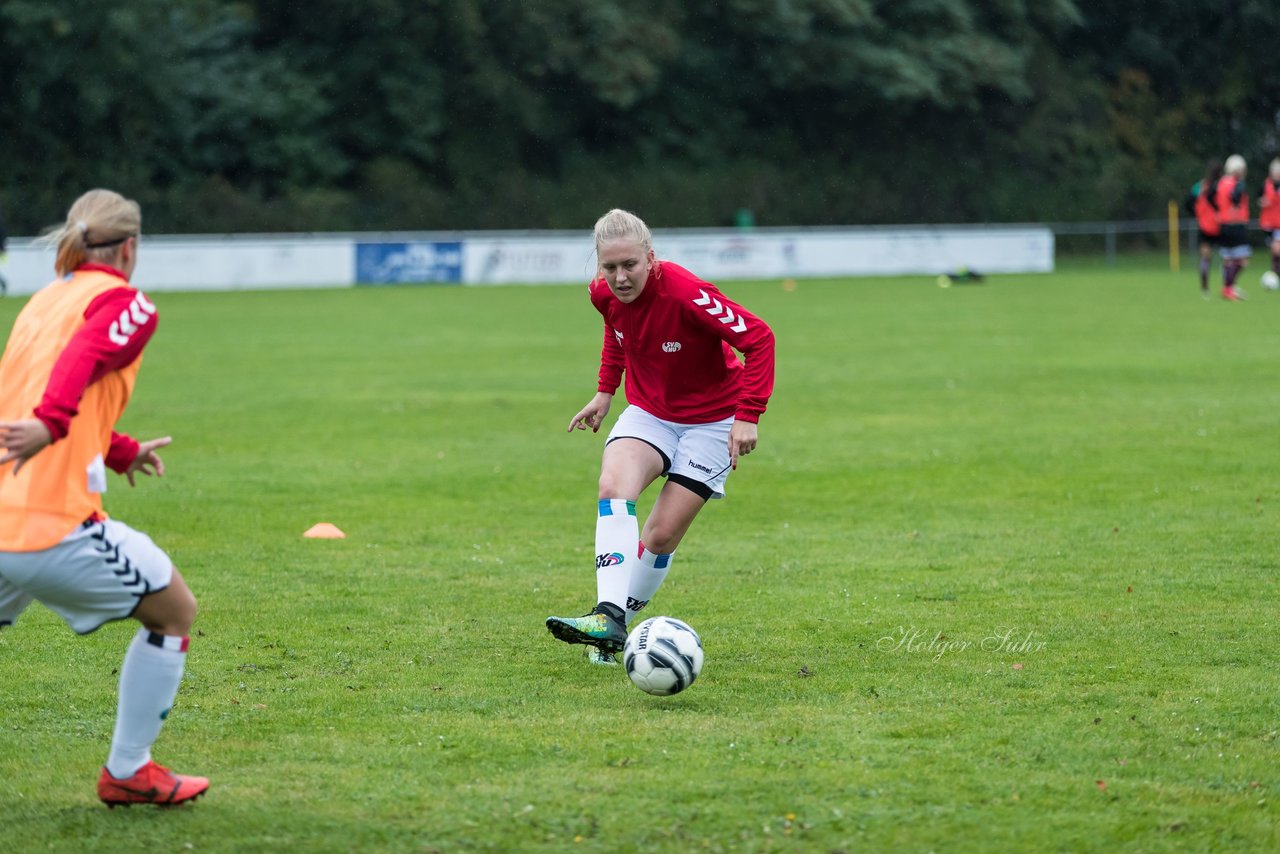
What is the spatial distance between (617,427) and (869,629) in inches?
53.8

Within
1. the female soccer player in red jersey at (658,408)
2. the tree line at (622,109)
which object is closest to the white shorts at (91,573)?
the female soccer player in red jersey at (658,408)

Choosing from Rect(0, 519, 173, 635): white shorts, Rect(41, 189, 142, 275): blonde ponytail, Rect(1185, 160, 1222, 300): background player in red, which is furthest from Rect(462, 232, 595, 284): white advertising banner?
Rect(0, 519, 173, 635): white shorts

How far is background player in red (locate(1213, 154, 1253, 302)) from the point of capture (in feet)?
95.9

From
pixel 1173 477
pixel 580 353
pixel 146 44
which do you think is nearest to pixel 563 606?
pixel 1173 477

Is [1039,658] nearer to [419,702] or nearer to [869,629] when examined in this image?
[869,629]

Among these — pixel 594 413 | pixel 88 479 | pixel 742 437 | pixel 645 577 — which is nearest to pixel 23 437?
pixel 88 479

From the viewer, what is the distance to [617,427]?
7.04 meters

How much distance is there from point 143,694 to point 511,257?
35.6 m

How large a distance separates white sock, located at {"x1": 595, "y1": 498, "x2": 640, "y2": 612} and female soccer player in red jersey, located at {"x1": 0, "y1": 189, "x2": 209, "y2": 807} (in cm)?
221

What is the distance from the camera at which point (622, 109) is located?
52.2m

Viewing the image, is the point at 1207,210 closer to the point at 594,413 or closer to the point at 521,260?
the point at 521,260

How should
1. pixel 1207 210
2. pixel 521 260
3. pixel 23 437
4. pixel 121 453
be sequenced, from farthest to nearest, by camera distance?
1. pixel 521 260
2. pixel 1207 210
3. pixel 121 453
4. pixel 23 437

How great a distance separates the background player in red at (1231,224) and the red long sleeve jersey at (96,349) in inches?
1068

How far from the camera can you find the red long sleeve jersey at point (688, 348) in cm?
666
